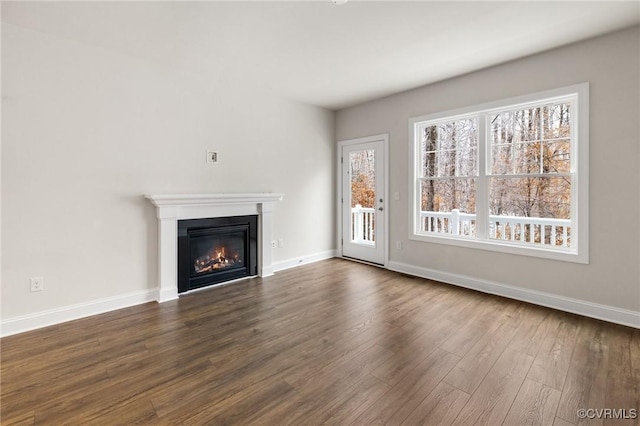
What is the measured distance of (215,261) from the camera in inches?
155

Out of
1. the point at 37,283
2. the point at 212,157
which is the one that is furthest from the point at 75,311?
the point at 212,157

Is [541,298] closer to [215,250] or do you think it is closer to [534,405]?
[534,405]

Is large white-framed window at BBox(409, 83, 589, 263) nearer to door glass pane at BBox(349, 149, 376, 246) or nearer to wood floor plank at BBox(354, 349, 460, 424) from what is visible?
door glass pane at BBox(349, 149, 376, 246)

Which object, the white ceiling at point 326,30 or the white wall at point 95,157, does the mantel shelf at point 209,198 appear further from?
the white ceiling at point 326,30

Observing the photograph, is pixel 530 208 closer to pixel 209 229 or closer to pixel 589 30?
pixel 589 30

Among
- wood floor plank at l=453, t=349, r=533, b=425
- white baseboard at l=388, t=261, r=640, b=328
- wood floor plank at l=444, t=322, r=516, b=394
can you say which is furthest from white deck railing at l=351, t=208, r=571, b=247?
wood floor plank at l=453, t=349, r=533, b=425

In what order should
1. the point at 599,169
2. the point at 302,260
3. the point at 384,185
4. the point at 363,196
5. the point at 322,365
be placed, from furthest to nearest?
1. the point at 363,196
2. the point at 302,260
3. the point at 384,185
4. the point at 599,169
5. the point at 322,365

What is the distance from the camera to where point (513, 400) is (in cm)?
177

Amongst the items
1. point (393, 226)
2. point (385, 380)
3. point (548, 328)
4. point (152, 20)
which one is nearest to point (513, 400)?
point (385, 380)

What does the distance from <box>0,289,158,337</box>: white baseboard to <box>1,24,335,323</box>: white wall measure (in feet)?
0.14

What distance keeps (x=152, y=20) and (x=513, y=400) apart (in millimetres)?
3899

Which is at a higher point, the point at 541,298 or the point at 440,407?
the point at 541,298

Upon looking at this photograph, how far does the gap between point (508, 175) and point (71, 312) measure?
4.92m

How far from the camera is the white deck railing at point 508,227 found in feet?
10.7
